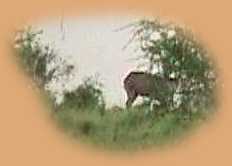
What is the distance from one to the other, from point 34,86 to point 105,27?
15.3 inches

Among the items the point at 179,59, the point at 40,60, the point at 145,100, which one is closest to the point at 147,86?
the point at 145,100

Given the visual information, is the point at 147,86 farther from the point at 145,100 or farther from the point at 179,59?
the point at 179,59

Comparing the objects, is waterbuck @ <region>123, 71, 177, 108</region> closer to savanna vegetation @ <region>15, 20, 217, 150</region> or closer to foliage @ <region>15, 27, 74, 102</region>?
savanna vegetation @ <region>15, 20, 217, 150</region>

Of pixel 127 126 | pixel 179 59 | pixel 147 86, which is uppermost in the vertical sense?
pixel 179 59

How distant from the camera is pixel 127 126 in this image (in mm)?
4148

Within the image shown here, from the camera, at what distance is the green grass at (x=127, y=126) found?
412 cm

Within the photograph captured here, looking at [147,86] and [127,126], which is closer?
[127,126]

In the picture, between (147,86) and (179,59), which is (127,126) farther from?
(179,59)

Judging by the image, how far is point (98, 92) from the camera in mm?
4238

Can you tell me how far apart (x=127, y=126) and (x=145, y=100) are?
0.14 metres

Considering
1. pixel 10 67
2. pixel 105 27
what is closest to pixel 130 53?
pixel 105 27

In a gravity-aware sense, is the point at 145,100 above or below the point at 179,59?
below

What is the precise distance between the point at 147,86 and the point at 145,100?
0.06 metres

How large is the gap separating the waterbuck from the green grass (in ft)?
0.23
